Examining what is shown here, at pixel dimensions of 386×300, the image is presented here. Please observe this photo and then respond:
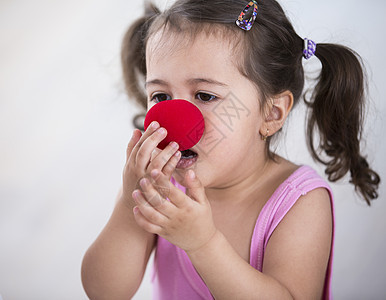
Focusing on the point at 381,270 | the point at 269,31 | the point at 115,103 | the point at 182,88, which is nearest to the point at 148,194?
the point at 182,88

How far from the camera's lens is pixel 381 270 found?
54.7 inches

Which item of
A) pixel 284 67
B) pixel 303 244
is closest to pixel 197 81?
pixel 284 67

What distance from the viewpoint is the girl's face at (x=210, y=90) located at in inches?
33.4

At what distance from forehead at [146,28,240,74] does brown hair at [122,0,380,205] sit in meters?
0.02

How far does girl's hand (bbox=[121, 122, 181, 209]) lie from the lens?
0.76 metres

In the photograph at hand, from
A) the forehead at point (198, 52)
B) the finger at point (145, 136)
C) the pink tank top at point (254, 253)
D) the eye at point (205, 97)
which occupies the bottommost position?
the pink tank top at point (254, 253)

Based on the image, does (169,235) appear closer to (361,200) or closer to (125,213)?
(125,213)

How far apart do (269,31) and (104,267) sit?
2.02 ft

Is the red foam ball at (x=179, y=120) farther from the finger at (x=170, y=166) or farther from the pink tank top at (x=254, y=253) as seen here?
the pink tank top at (x=254, y=253)

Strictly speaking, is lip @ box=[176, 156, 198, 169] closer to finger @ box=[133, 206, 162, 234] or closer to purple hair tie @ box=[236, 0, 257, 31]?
finger @ box=[133, 206, 162, 234]

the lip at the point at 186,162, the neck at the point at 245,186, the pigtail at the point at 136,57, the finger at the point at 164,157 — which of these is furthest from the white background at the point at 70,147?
the finger at the point at 164,157

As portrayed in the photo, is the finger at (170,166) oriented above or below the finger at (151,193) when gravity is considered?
above

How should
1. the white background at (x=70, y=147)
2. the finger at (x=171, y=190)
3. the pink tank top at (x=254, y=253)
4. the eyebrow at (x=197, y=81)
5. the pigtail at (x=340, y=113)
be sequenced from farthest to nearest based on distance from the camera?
the white background at (x=70, y=147), the pigtail at (x=340, y=113), the pink tank top at (x=254, y=253), the eyebrow at (x=197, y=81), the finger at (x=171, y=190)

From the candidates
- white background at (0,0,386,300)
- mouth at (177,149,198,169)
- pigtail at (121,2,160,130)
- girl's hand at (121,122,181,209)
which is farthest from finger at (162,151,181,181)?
white background at (0,0,386,300)
